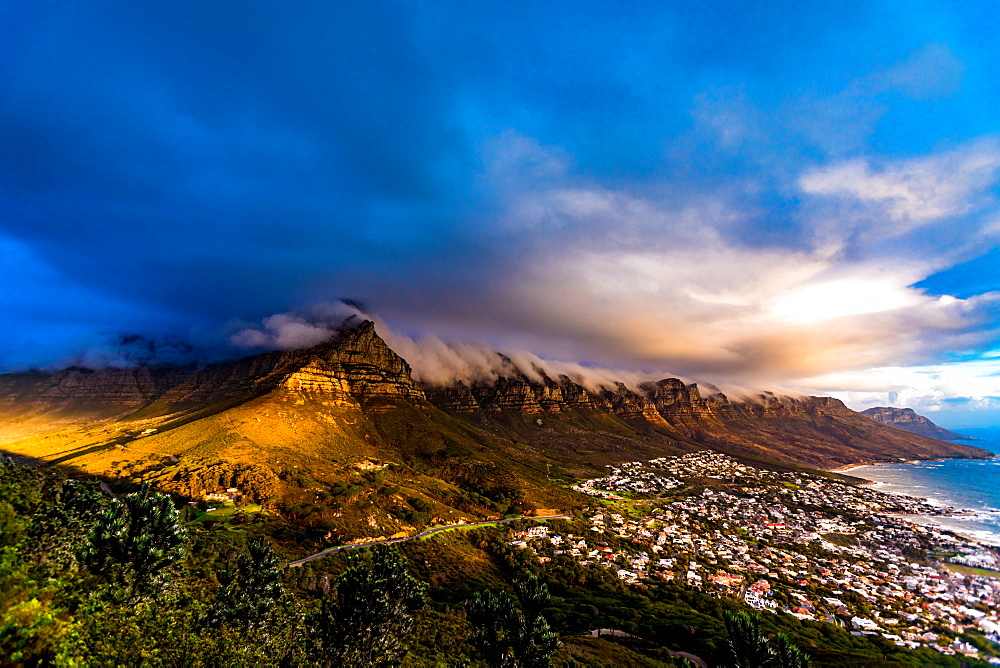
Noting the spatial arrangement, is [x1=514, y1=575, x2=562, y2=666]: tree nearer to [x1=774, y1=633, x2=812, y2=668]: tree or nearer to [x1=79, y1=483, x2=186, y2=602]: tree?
[x1=774, y1=633, x2=812, y2=668]: tree

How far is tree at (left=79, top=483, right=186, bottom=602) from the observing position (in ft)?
96.1

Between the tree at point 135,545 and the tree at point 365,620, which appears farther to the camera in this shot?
the tree at point 135,545

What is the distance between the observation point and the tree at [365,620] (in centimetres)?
2805

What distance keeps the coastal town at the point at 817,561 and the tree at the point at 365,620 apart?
95.4 m

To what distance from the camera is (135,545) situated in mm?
30797

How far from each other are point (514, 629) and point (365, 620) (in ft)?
42.6

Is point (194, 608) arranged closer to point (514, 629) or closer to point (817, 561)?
point (514, 629)

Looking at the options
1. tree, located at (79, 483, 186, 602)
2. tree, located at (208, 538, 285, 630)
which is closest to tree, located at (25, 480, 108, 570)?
tree, located at (79, 483, 186, 602)

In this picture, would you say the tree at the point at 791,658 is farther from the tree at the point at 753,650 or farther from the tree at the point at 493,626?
the tree at the point at 493,626

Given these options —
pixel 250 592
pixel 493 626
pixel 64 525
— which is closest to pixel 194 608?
pixel 250 592

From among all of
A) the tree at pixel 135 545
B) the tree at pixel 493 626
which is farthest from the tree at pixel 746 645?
the tree at pixel 135 545

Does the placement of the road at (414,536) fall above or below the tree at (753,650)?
below

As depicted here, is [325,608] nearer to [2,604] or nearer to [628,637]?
[2,604]

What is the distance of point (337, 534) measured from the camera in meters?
106
